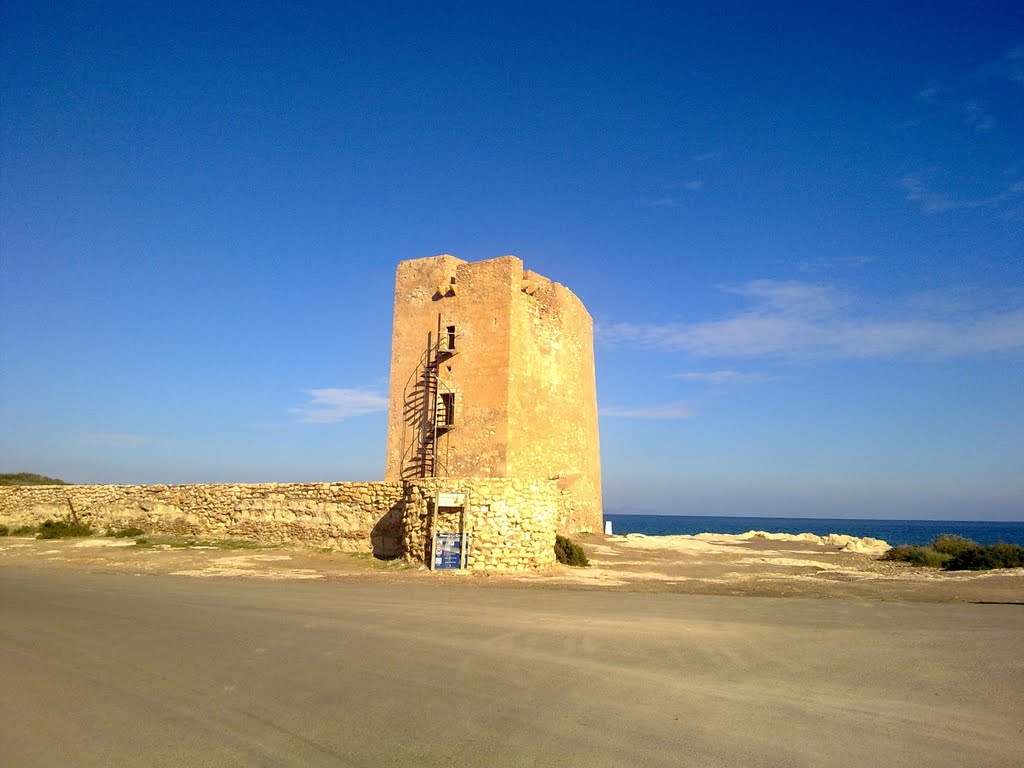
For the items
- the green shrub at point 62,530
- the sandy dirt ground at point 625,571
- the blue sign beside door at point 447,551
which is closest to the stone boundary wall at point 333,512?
the blue sign beside door at point 447,551

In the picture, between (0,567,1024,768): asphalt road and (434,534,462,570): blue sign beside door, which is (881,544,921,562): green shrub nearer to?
(0,567,1024,768): asphalt road

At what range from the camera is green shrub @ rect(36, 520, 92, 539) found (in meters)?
23.8

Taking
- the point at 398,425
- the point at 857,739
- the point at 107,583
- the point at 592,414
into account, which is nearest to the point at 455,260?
the point at 398,425

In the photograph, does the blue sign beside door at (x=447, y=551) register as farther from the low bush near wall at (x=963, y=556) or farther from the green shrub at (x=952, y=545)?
the green shrub at (x=952, y=545)

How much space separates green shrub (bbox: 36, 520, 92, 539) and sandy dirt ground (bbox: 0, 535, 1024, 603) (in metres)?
0.69

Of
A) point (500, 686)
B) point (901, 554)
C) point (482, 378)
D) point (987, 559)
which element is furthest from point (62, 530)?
point (987, 559)

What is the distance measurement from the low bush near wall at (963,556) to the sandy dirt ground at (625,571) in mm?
990

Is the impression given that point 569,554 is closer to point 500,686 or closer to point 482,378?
point 482,378

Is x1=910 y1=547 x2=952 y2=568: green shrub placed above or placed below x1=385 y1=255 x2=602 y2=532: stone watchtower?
below

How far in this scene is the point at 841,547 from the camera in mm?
30266

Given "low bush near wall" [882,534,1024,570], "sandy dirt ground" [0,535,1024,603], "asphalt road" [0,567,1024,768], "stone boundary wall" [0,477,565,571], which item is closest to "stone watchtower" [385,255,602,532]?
"stone boundary wall" [0,477,565,571]

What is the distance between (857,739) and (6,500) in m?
32.0

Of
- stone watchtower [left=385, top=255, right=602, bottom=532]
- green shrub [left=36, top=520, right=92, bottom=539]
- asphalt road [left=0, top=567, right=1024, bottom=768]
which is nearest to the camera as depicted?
asphalt road [left=0, top=567, right=1024, bottom=768]

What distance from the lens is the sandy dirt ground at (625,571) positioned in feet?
45.9
